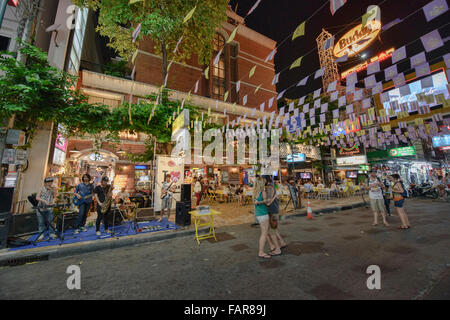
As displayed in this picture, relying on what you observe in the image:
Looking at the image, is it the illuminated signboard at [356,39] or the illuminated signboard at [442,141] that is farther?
the illuminated signboard at [356,39]

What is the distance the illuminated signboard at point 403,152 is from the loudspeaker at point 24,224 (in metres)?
29.1

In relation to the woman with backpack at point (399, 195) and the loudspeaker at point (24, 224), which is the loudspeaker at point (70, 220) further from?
the woman with backpack at point (399, 195)

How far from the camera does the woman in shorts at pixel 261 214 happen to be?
4125mm

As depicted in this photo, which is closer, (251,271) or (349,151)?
(251,271)

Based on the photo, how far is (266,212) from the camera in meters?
4.24

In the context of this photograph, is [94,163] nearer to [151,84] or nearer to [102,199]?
[151,84]

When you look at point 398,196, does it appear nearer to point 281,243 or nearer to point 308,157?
point 281,243

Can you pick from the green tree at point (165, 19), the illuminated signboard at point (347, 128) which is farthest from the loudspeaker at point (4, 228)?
the illuminated signboard at point (347, 128)

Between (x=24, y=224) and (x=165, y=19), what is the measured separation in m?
10.3

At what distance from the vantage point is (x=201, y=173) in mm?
20531

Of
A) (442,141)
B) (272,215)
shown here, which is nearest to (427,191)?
(442,141)

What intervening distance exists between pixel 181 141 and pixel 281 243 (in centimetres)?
724

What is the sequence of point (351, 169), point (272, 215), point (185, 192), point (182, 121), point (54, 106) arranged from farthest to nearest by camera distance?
point (351, 169)
point (182, 121)
point (185, 192)
point (54, 106)
point (272, 215)
